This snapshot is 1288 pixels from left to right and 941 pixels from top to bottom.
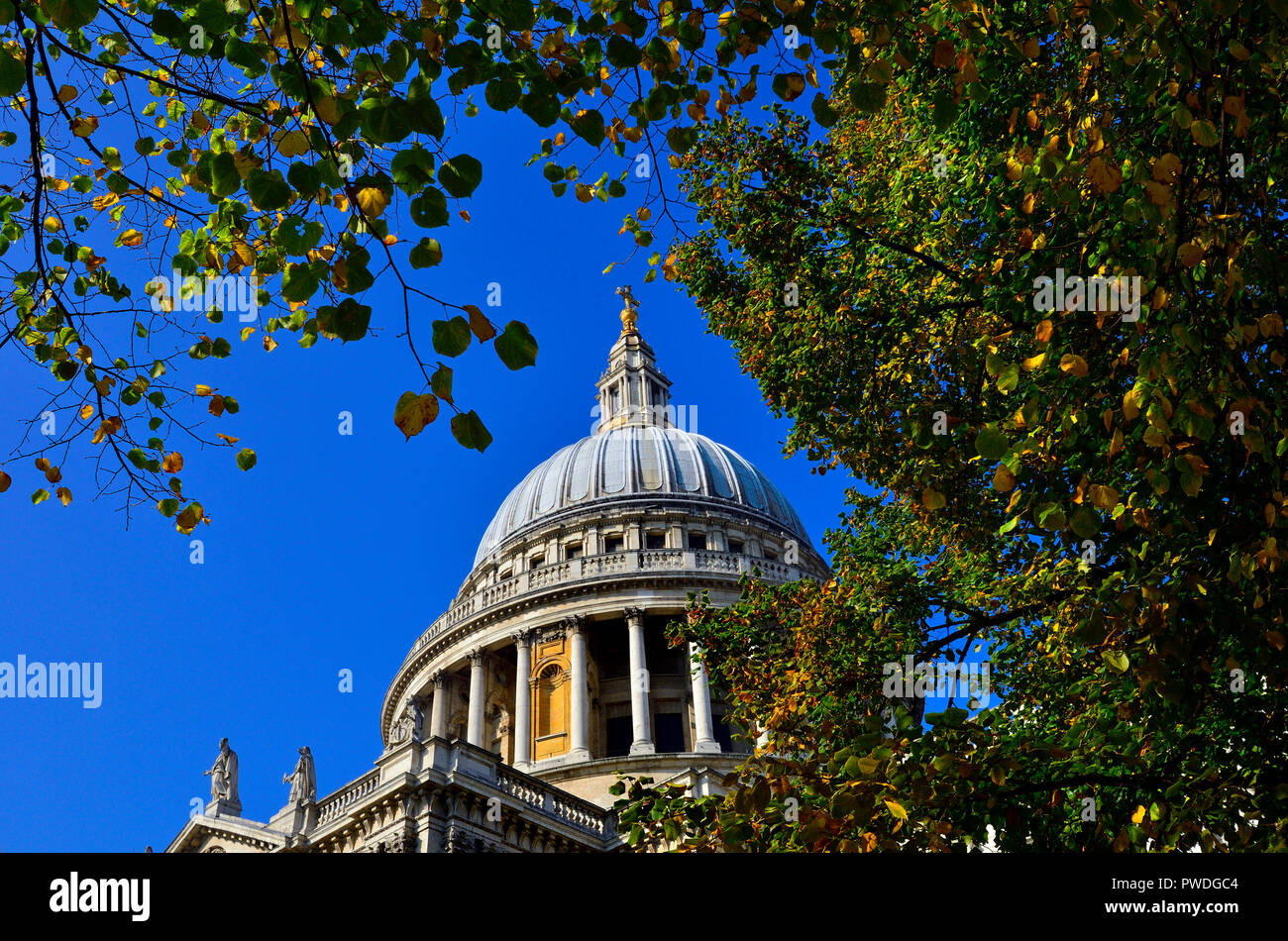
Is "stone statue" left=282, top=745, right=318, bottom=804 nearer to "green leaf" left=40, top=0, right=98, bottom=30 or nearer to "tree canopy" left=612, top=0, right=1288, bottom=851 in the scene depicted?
"tree canopy" left=612, top=0, right=1288, bottom=851

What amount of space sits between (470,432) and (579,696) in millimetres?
36452

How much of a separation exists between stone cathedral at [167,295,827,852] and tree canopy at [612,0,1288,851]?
12140 millimetres

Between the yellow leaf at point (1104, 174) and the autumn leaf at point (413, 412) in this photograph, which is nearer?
the autumn leaf at point (413, 412)

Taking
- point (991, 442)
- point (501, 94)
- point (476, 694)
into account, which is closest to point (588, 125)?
point (501, 94)

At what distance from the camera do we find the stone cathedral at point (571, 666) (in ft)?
83.5

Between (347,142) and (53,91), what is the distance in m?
1.78

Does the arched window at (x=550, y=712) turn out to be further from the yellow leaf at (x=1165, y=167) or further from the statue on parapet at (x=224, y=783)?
the yellow leaf at (x=1165, y=167)

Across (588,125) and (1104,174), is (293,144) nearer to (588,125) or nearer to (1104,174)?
(588,125)

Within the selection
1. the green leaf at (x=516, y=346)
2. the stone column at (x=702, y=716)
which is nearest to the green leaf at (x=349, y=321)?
the green leaf at (x=516, y=346)

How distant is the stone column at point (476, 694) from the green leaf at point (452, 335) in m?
38.7

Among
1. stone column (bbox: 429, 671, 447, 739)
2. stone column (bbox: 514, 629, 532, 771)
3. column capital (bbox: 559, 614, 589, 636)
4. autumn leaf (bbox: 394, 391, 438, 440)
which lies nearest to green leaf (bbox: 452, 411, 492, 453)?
autumn leaf (bbox: 394, 391, 438, 440)

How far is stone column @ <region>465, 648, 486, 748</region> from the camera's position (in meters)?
42.8
